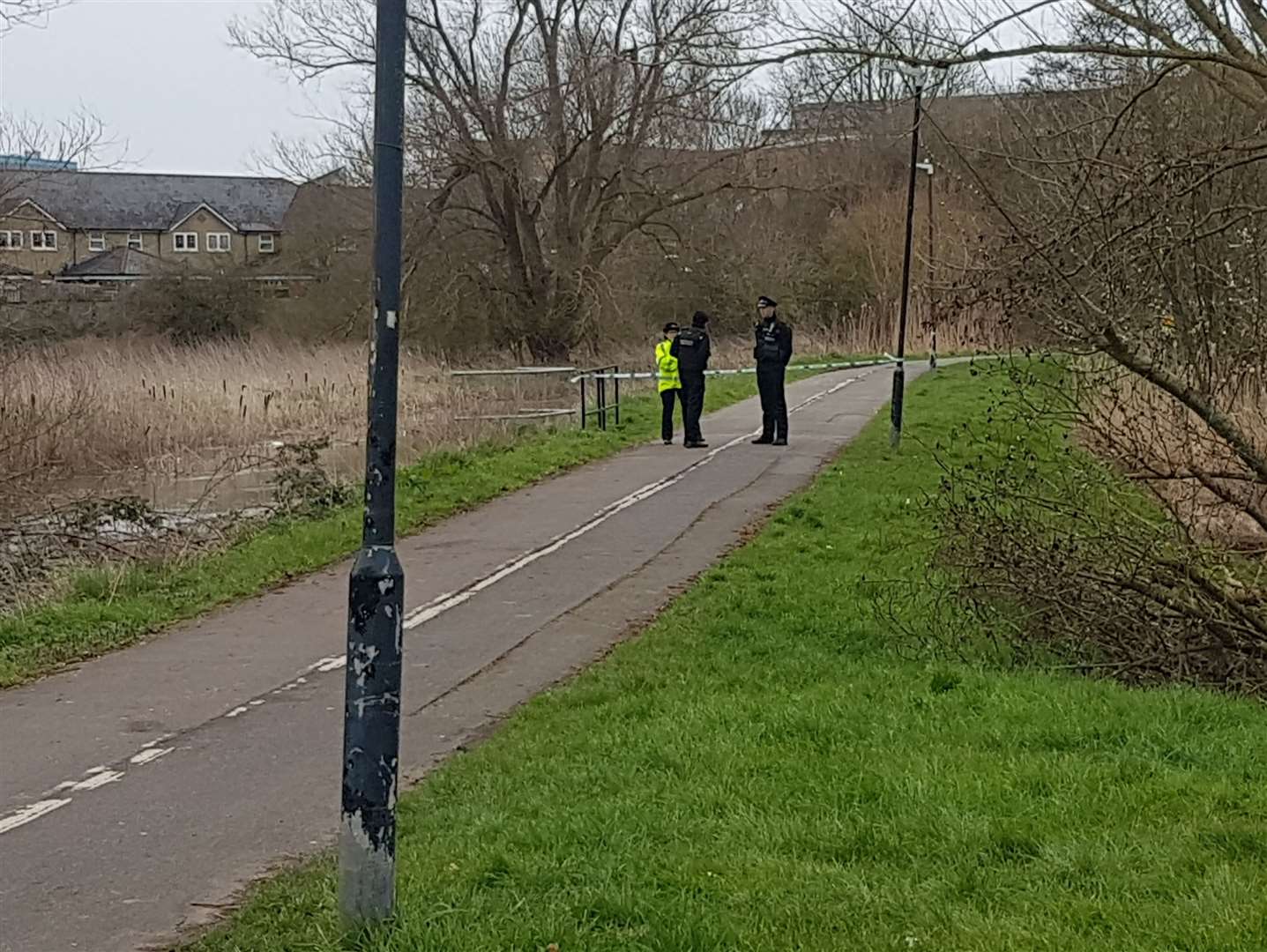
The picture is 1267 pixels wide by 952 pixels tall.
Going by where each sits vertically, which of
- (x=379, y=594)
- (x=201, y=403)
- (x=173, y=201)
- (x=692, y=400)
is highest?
(x=173, y=201)

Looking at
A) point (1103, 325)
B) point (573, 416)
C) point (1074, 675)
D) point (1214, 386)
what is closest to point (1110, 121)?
point (1214, 386)

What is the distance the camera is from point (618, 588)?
38.6ft

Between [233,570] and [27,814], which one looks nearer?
[27,814]

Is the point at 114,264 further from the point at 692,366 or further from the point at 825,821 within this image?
the point at 825,821

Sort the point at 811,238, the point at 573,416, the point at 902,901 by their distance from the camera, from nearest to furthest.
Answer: the point at 902,901 < the point at 573,416 < the point at 811,238

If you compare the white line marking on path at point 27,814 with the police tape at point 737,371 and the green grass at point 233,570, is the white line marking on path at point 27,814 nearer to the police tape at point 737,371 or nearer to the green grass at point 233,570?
the green grass at point 233,570

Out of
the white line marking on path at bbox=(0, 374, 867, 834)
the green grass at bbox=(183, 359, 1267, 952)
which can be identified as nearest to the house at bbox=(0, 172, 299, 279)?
the white line marking on path at bbox=(0, 374, 867, 834)

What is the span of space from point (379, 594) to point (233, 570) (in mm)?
8926

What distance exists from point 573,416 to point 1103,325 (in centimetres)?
1763

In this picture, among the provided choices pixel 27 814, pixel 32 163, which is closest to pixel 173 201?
pixel 32 163

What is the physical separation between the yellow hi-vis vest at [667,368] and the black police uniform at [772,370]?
1.16 m

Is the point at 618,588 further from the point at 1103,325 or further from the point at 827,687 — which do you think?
the point at 1103,325

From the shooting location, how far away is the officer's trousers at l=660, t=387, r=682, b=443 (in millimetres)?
21469

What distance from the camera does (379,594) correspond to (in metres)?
4.36
